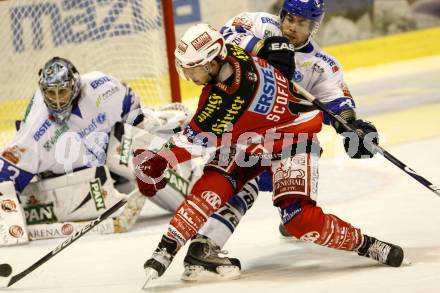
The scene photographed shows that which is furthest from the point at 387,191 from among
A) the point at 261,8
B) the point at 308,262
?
the point at 261,8

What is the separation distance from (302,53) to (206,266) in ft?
4.33

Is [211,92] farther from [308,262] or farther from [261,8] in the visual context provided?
[261,8]

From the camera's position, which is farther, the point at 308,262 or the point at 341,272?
the point at 308,262

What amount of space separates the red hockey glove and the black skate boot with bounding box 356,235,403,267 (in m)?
0.90

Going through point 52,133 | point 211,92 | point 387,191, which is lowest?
point 387,191

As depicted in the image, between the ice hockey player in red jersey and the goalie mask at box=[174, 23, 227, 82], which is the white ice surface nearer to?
the ice hockey player in red jersey

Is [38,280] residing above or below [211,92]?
below

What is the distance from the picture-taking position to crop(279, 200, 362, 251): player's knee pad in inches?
170

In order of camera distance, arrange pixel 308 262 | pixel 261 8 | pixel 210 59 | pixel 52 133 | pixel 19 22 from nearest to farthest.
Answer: pixel 210 59 < pixel 308 262 < pixel 52 133 < pixel 19 22 < pixel 261 8

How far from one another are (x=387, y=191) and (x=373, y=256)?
1747 mm

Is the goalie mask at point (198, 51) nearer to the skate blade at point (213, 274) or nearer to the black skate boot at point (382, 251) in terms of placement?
the skate blade at point (213, 274)

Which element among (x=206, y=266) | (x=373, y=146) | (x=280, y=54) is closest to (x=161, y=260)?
(x=206, y=266)

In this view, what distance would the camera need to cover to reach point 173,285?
4383mm

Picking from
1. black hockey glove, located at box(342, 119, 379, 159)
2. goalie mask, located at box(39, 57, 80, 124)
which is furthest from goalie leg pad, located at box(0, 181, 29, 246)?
black hockey glove, located at box(342, 119, 379, 159)
